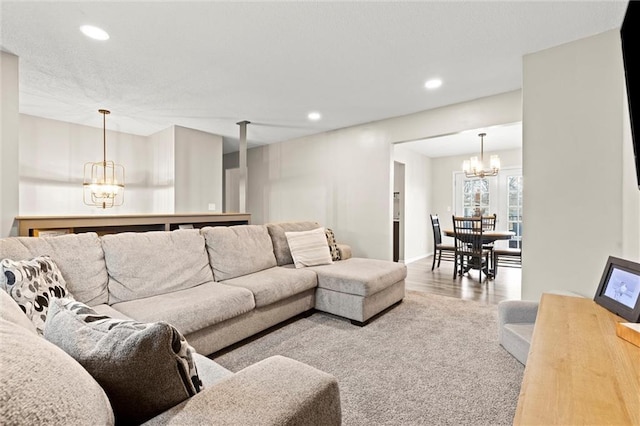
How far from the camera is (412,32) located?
2.35 m

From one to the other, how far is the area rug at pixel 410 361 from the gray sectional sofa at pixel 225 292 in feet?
0.60

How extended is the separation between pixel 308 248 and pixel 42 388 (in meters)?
2.90

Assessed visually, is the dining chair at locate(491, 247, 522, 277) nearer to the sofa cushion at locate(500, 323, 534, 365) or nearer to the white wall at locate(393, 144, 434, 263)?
the white wall at locate(393, 144, 434, 263)

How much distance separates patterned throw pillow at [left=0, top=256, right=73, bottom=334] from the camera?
1.42m

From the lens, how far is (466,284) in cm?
441

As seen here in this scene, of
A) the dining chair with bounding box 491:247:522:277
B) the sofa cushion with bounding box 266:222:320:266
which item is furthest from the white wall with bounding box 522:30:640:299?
the sofa cushion with bounding box 266:222:320:266

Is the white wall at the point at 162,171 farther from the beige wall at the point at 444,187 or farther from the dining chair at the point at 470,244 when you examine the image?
the beige wall at the point at 444,187

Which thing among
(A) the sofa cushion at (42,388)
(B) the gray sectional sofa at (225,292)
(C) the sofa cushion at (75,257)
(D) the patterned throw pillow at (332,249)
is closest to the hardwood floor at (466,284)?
(B) the gray sectional sofa at (225,292)

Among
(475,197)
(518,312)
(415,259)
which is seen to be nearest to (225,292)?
(518,312)

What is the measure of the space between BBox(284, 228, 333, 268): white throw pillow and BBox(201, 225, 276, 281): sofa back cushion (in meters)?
0.25

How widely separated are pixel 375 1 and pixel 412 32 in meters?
0.49

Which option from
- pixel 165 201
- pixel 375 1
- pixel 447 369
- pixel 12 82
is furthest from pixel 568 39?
pixel 165 201

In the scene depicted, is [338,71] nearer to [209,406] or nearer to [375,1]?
[375,1]

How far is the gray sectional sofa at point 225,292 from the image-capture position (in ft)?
2.84
